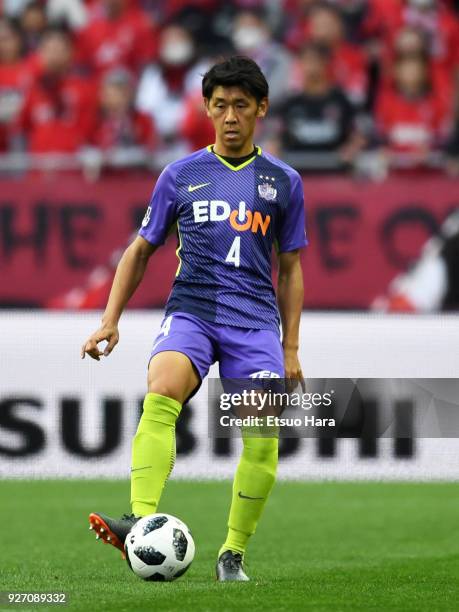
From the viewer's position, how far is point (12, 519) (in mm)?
Result: 8609

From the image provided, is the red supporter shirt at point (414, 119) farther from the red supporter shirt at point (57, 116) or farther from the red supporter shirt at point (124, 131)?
the red supporter shirt at point (57, 116)

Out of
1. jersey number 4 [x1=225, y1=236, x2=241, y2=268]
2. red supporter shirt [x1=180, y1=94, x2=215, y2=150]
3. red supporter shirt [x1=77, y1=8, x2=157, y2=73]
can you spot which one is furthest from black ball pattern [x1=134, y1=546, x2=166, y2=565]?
red supporter shirt [x1=77, y1=8, x2=157, y2=73]

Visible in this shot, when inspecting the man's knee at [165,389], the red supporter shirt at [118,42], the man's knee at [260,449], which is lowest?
the man's knee at [260,449]

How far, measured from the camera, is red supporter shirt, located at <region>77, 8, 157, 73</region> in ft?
47.3

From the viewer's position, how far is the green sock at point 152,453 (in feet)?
17.4

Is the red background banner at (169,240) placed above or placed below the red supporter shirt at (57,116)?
below

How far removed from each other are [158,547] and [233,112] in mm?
1698

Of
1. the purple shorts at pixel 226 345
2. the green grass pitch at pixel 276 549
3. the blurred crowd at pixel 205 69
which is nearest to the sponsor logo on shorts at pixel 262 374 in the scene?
the purple shorts at pixel 226 345

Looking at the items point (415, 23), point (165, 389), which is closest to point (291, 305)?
point (165, 389)

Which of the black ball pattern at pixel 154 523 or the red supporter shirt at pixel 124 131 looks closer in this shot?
the black ball pattern at pixel 154 523

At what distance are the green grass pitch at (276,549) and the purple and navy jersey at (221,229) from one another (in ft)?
3.60

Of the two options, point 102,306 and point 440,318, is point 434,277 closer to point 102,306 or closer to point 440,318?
point 440,318

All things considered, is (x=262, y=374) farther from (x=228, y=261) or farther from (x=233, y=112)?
(x=233, y=112)

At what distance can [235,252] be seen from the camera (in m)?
5.58
